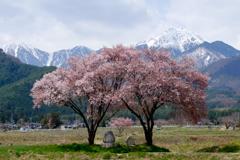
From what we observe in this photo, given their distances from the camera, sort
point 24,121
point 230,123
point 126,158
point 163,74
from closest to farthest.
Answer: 1. point 126,158
2. point 163,74
3. point 230,123
4. point 24,121

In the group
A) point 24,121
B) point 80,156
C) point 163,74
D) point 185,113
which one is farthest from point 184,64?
point 24,121

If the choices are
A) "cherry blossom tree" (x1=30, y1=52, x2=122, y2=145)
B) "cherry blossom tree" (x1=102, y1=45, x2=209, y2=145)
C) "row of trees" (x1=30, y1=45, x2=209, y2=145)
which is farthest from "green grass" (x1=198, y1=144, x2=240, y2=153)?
"cherry blossom tree" (x1=30, y1=52, x2=122, y2=145)

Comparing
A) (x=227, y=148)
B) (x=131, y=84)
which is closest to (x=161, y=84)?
(x=131, y=84)

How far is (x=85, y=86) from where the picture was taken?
26.4 meters

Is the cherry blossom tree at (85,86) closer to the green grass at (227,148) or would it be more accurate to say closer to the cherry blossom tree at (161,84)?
the cherry blossom tree at (161,84)

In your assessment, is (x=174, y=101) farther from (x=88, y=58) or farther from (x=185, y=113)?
(x=88, y=58)

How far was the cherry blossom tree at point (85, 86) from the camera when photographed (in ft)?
86.8

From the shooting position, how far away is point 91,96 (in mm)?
26328

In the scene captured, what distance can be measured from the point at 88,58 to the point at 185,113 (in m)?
13.2

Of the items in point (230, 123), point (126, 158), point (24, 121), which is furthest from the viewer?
point (24, 121)

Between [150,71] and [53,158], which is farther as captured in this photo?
[150,71]

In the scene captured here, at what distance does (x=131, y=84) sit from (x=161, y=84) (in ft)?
10.7

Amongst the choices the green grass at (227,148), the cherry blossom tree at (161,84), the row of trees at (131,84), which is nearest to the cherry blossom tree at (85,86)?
the row of trees at (131,84)

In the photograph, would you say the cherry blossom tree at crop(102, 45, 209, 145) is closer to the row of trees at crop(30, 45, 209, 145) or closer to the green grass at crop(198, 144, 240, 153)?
the row of trees at crop(30, 45, 209, 145)
